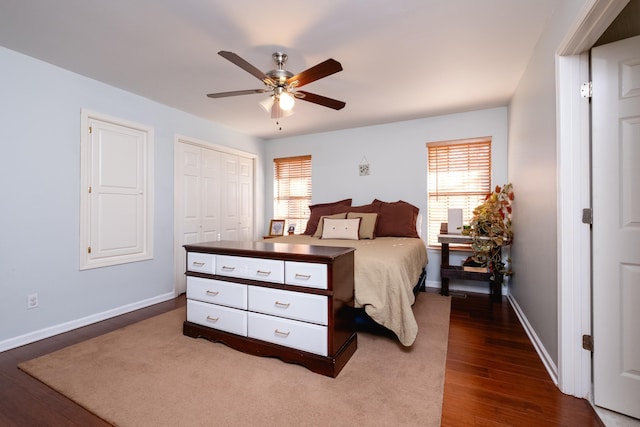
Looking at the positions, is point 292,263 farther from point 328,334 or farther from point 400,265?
point 400,265

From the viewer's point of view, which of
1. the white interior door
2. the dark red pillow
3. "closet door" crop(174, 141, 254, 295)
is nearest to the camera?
the white interior door

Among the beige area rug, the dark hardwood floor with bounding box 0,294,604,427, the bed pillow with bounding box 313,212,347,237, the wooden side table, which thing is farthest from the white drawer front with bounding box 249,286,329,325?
the wooden side table

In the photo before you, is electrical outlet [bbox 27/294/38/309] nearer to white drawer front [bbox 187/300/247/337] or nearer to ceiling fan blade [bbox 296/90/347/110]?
white drawer front [bbox 187/300/247/337]

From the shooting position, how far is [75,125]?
9.03 ft

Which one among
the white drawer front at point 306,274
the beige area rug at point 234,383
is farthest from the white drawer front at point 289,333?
the white drawer front at point 306,274

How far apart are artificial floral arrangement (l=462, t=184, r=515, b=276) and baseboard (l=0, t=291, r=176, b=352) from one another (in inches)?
147

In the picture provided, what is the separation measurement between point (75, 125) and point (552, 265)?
13.3 ft

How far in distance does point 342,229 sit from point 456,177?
1.79 meters

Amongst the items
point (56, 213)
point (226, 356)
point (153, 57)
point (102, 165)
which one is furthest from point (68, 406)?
point (153, 57)

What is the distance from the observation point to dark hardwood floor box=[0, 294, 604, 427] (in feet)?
4.93

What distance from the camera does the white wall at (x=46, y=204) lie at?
2344 mm

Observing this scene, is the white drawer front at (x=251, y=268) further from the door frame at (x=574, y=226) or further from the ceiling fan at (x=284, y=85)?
the door frame at (x=574, y=226)

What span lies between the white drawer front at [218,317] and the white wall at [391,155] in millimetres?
2748

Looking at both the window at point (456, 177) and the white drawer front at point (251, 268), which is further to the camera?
the window at point (456, 177)
